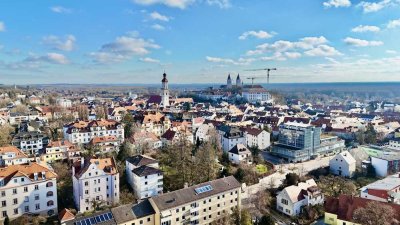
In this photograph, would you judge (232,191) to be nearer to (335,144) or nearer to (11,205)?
(11,205)

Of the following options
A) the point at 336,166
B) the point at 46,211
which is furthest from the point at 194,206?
the point at 336,166

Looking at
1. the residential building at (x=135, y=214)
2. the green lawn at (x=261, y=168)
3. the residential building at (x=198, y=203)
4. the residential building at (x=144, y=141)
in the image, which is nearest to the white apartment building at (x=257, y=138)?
the green lawn at (x=261, y=168)

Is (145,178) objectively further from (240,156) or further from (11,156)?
(11,156)

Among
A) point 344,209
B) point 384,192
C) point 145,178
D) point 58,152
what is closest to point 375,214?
point 344,209

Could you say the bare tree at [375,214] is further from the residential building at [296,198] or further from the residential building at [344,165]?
the residential building at [344,165]

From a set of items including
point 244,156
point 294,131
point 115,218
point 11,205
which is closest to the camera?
point 115,218

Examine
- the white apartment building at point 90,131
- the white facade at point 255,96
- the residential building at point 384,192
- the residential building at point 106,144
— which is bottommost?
the residential building at point 384,192

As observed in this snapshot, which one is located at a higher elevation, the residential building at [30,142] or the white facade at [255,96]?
the white facade at [255,96]
